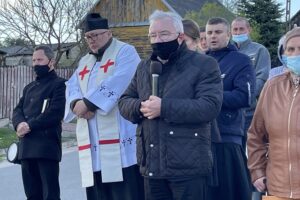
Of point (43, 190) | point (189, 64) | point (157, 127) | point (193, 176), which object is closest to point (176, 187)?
point (193, 176)

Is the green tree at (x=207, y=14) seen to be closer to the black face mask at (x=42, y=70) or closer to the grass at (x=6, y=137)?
the grass at (x=6, y=137)

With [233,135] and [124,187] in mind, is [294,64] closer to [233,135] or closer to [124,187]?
[233,135]

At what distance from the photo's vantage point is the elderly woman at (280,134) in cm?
399

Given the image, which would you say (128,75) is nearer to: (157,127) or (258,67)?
(157,127)

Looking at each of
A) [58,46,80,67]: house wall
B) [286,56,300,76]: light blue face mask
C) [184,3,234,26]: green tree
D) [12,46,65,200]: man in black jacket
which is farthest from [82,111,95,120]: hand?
[58,46,80,67]: house wall

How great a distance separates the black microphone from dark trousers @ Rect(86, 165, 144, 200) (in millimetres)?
1264

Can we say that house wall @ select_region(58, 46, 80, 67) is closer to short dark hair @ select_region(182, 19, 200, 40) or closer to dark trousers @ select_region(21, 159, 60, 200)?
dark trousers @ select_region(21, 159, 60, 200)

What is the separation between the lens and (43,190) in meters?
6.62

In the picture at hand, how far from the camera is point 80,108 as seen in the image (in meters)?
5.51

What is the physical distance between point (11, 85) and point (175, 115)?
60.1 feet

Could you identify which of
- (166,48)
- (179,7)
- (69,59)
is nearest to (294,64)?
(166,48)

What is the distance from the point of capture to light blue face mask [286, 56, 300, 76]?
4.10 meters

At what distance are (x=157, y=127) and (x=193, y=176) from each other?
1.45 ft

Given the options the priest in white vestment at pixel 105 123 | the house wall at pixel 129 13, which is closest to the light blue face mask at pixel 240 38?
the priest in white vestment at pixel 105 123
